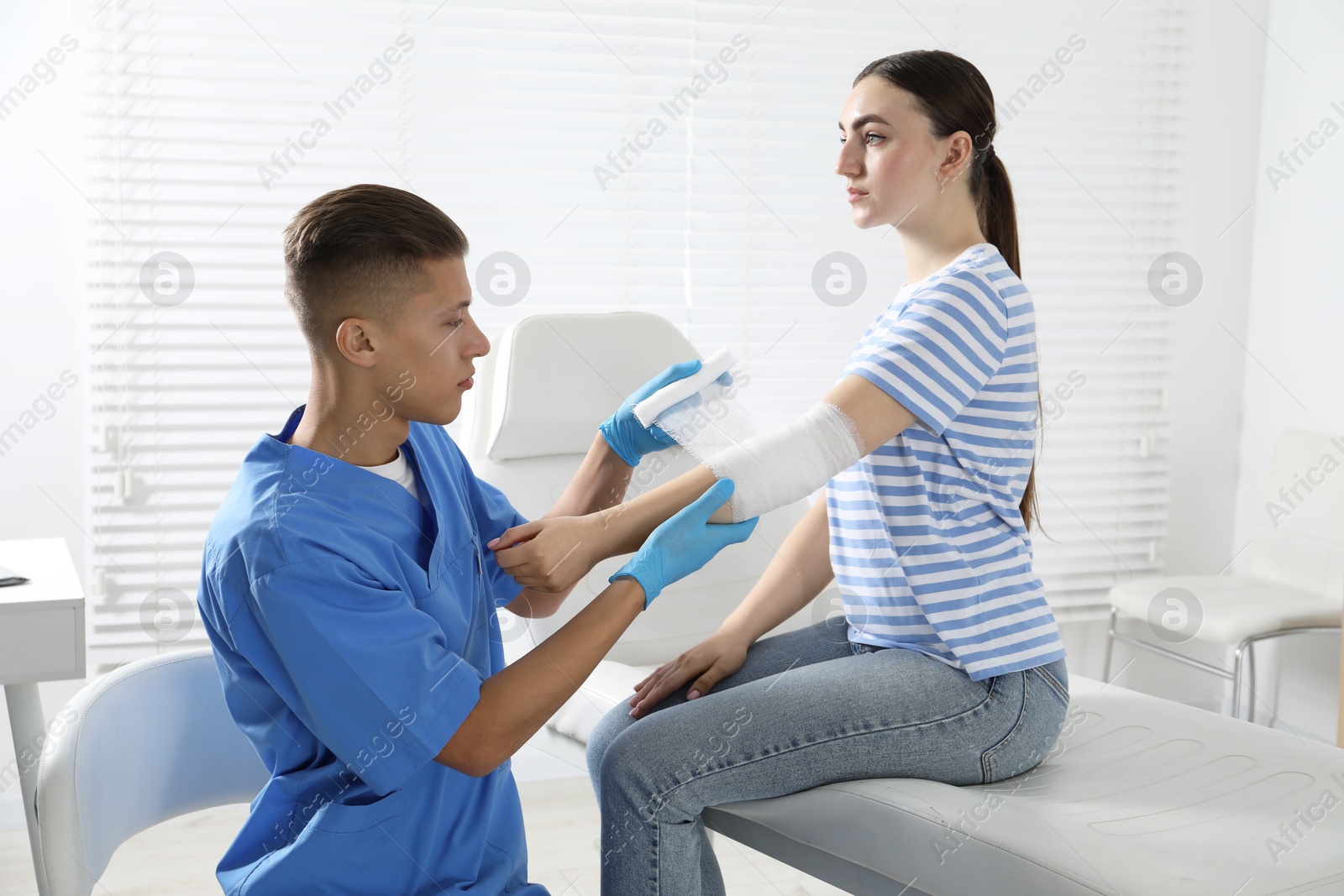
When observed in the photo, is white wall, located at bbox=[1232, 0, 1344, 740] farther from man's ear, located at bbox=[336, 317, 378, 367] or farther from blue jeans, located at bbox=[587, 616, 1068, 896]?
man's ear, located at bbox=[336, 317, 378, 367]

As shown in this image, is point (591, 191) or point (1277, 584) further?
point (1277, 584)

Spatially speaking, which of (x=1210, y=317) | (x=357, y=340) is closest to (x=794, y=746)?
(x=357, y=340)

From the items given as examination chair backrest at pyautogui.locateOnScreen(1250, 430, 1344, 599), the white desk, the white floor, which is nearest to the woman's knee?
the white desk

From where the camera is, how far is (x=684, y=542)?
3.23 ft

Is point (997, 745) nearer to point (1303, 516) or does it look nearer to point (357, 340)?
point (357, 340)

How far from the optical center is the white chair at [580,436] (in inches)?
64.9

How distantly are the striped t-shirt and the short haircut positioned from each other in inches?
17.3

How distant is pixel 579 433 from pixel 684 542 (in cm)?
72

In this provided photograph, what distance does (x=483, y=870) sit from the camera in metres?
0.92

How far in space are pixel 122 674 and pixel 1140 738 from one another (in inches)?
40.0

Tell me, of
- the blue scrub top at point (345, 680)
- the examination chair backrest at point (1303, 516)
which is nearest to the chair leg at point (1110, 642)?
the examination chair backrest at point (1303, 516)

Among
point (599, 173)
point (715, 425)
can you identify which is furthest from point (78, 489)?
point (715, 425)

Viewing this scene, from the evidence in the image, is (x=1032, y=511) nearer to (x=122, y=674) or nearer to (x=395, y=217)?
(x=395, y=217)

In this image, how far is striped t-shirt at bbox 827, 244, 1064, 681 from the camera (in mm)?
1035
